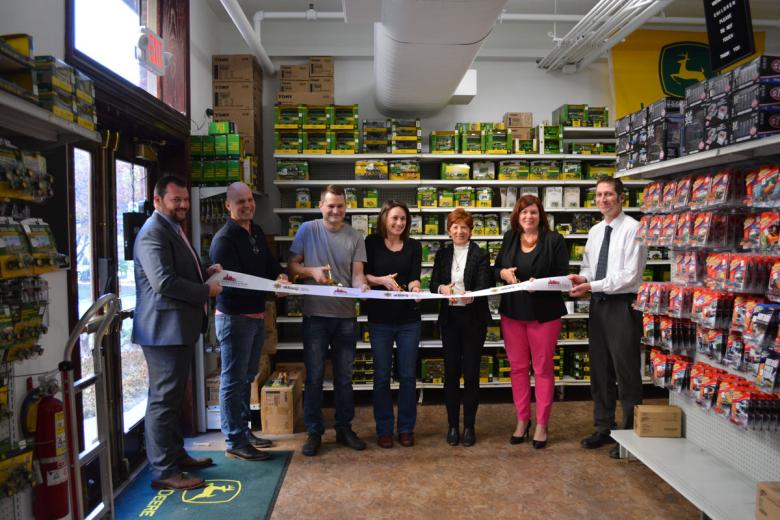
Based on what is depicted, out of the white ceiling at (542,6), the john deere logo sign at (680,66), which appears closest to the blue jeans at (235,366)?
the white ceiling at (542,6)

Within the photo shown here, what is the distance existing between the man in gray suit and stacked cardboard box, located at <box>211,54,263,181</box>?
8.04 feet

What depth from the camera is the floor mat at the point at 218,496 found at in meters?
3.07

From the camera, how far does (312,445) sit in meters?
3.90

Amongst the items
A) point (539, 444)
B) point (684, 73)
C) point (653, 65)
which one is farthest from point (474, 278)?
point (684, 73)

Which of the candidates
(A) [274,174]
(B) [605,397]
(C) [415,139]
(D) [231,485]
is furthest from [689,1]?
(D) [231,485]

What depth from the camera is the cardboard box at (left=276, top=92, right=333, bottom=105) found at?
5.60 metres

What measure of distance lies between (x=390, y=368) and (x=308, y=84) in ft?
10.9

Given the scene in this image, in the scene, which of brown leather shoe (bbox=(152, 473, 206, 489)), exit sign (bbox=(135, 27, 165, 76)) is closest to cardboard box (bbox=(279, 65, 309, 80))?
exit sign (bbox=(135, 27, 165, 76))

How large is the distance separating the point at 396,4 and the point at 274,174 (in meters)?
3.09

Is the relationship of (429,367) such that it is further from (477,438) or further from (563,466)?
(563,466)

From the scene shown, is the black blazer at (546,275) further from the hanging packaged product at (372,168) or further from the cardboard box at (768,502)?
the hanging packaged product at (372,168)

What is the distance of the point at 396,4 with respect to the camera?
11.0 feet

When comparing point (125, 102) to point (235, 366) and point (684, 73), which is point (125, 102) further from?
point (684, 73)

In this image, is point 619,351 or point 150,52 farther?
point 619,351
